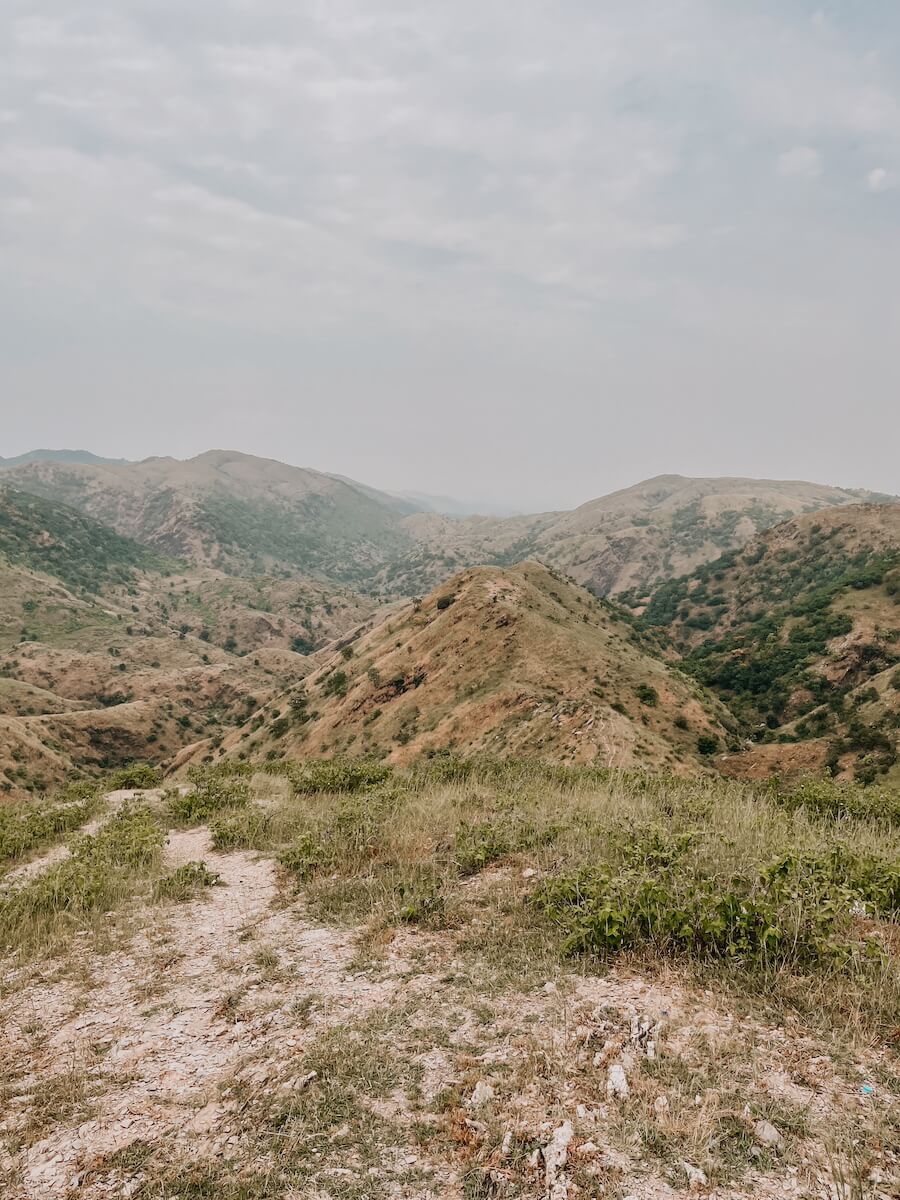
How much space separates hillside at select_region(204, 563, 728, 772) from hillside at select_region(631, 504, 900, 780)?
311 inches

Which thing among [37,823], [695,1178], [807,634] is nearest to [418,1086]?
[695,1178]

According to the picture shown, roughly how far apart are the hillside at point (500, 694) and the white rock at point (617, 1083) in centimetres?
2870

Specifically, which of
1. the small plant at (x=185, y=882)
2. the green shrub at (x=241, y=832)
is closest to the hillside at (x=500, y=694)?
the green shrub at (x=241, y=832)

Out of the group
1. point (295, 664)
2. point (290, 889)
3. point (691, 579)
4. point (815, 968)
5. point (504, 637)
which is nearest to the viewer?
point (815, 968)

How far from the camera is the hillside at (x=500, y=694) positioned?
39.6 metres

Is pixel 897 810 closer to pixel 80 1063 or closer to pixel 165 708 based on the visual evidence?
pixel 80 1063

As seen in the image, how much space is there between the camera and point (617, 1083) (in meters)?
5.10

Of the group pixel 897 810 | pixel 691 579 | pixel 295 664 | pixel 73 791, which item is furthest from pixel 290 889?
pixel 691 579

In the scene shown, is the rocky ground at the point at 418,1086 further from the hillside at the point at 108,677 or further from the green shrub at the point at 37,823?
the hillside at the point at 108,677

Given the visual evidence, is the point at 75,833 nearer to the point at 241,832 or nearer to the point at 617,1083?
the point at 241,832

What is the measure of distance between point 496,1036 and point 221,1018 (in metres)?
3.17

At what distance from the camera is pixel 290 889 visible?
10.4 meters

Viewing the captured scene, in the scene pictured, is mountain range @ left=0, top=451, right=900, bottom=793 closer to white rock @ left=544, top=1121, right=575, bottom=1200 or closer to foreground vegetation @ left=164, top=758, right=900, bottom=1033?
foreground vegetation @ left=164, top=758, right=900, bottom=1033

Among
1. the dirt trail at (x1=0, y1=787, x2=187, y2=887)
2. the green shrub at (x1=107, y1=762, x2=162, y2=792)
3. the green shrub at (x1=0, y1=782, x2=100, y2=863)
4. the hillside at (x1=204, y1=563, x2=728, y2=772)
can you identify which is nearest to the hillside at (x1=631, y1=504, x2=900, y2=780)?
the hillside at (x1=204, y1=563, x2=728, y2=772)
